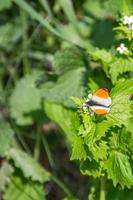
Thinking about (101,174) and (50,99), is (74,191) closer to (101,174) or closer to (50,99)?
(50,99)

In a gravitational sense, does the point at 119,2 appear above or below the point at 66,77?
above

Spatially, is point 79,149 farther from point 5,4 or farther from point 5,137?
point 5,4

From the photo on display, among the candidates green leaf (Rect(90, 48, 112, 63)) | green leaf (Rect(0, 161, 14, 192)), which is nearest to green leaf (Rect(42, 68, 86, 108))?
green leaf (Rect(90, 48, 112, 63))

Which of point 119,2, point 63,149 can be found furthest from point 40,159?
point 119,2

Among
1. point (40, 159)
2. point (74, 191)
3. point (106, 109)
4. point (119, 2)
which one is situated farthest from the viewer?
point (40, 159)

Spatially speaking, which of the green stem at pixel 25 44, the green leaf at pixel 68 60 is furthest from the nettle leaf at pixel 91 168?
the green stem at pixel 25 44

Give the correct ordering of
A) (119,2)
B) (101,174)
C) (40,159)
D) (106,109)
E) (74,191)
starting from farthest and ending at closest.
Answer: (40,159) → (74,191) → (119,2) → (101,174) → (106,109)

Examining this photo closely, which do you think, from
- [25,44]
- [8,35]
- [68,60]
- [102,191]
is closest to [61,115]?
[68,60]

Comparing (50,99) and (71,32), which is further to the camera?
(71,32)
